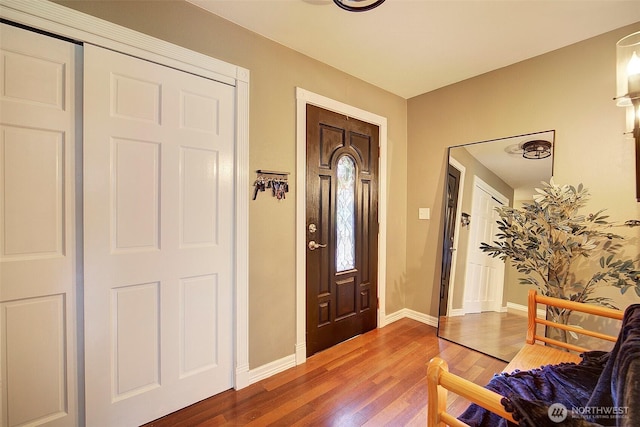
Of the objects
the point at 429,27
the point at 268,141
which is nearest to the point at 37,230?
the point at 268,141

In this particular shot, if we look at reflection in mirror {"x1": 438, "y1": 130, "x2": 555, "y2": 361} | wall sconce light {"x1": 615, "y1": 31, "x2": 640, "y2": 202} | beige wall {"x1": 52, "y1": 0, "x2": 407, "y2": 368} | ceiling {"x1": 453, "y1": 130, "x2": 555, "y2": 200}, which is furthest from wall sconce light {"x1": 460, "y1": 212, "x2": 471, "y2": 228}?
beige wall {"x1": 52, "y1": 0, "x2": 407, "y2": 368}

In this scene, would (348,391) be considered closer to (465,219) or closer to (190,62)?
(465,219)

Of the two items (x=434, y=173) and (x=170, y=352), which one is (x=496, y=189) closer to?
(x=434, y=173)

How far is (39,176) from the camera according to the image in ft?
4.34

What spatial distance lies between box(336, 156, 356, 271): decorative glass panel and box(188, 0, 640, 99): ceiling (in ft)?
2.99

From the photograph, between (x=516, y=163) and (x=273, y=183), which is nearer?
(x=273, y=183)

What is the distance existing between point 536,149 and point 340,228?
177 cm

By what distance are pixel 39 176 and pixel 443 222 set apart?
3.07 m

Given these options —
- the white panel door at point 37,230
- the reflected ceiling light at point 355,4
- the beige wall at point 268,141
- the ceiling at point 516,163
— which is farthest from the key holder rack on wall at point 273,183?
the ceiling at point 516,163

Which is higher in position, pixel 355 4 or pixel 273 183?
pixel 355 4

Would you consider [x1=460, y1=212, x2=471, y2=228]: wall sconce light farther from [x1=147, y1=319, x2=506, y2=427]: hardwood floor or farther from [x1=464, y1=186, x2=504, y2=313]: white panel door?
[x1=147, y1=319, x2=506, y2=427]: hardwood floor

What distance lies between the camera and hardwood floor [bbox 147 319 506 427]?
5.33ft

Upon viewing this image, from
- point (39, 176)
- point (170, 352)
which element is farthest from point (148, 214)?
point (170, 352)

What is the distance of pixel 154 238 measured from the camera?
5.25ft
